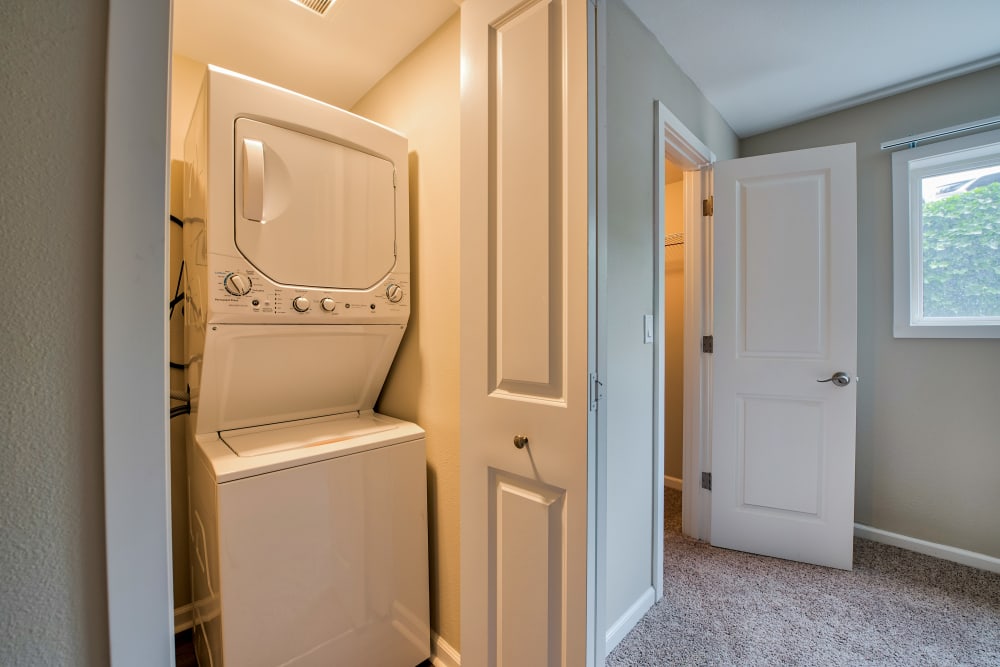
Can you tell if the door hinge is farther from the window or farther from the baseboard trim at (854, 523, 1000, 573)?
the baseboard trim at (854, 523, 1000, 573)

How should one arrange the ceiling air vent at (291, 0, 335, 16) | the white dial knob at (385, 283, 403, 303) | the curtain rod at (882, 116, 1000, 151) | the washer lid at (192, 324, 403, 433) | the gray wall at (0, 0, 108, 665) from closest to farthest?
the gray wall at (0, 0, 108, 665), the washer lid at (192, 324, 403, 433), the ceiling air vent at (291, 0, 335, 16), the white dial knob at (385, 283, 403, 303), the curtain rod at (882, 116, 1000, 151)

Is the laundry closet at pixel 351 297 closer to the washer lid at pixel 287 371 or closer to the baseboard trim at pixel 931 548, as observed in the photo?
the washer lid at pixel 287 371

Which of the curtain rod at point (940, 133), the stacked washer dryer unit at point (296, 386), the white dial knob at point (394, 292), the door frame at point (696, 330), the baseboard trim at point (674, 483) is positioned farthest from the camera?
the baseboard trim at point (674, 483)

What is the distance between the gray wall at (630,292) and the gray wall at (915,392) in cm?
138

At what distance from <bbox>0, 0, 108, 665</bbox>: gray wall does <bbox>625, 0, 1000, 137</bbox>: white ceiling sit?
1.80 meters

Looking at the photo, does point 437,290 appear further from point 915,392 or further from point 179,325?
point 915,392

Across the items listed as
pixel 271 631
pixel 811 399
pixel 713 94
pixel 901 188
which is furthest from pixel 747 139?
pixel 271 631

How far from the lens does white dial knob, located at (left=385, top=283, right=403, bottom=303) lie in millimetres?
1488

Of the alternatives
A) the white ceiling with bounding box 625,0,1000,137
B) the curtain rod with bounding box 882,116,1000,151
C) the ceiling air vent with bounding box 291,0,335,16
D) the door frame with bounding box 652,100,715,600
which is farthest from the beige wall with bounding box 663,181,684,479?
the ceiling air vent with bounding box 291,0,335,16

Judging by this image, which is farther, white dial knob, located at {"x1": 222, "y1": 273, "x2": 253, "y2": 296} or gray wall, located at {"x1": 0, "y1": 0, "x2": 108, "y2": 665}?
white dial knob, located at {"x1": 222, "y1": 273, "x2": 253, "y2": 296}

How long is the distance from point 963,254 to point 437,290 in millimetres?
2716

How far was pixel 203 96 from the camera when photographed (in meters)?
1.18

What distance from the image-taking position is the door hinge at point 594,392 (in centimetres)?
92

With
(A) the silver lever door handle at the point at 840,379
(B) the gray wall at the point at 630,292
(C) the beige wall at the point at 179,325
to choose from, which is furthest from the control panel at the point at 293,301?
(A) the silver lever door handle at the point at 840,379
